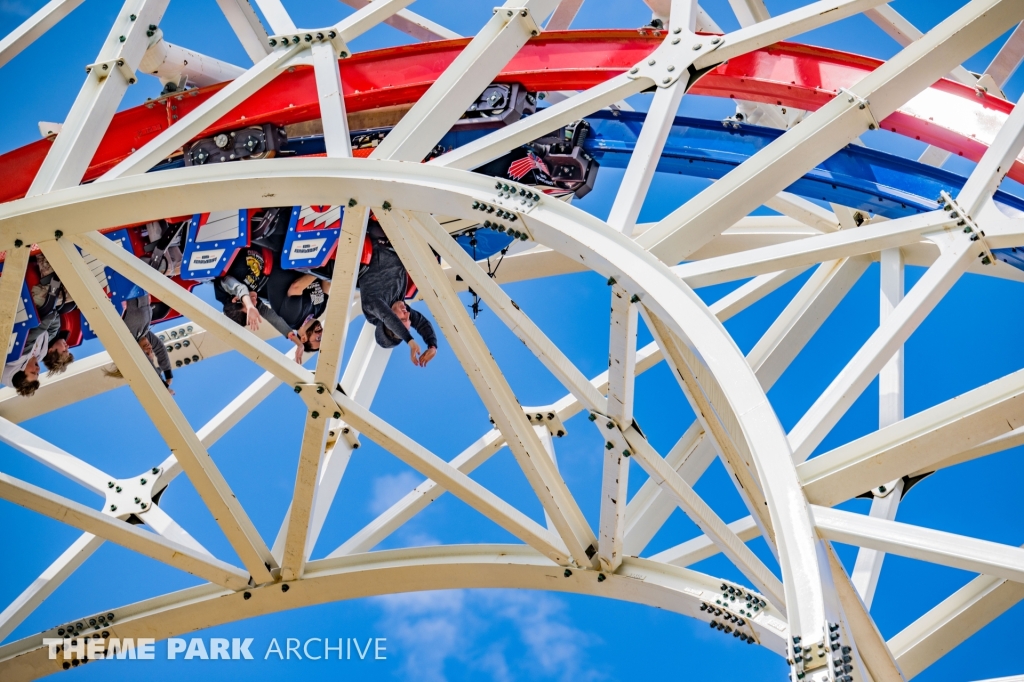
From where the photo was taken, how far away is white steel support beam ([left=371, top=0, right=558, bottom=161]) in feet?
31.2

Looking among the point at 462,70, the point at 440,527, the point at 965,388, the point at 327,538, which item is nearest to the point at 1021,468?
the point at 965,388

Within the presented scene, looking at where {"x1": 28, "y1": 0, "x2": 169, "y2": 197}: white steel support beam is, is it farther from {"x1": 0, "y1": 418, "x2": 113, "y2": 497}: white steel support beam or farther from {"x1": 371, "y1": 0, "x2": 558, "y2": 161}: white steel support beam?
{"x1": 0, "y1": 418, "x2": 113, "y2": 497}: white steel support beam

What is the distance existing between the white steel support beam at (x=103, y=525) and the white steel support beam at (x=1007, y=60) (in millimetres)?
10147

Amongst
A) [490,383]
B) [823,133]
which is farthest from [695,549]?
[823,133]

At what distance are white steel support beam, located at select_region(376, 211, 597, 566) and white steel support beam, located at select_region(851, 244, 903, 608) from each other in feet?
8.59

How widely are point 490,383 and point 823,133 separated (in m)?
3.57

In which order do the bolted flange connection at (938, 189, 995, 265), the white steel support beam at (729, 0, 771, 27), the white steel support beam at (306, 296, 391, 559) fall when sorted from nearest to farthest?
the bolted flange connection at (938, 189, 995, 265) → the white steel support beam at (729, 0, 771, 27) → the white steel support beam at (306, 296, 391, 559)

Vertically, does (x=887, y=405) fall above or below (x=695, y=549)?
above

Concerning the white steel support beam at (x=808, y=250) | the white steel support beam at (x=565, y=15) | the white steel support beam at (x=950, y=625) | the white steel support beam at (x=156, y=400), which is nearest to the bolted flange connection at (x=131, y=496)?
the white steel support beam at (x=156, y=400)

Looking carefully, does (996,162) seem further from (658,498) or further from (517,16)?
(658,498)

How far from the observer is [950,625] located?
11430 mm

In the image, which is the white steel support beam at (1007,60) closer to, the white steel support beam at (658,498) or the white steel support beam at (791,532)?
the white steel support beam at (658,498)

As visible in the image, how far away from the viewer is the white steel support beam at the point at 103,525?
11852mm

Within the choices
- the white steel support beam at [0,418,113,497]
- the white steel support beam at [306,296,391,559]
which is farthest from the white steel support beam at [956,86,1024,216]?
the white steel support beam at [0,418,113,497]
